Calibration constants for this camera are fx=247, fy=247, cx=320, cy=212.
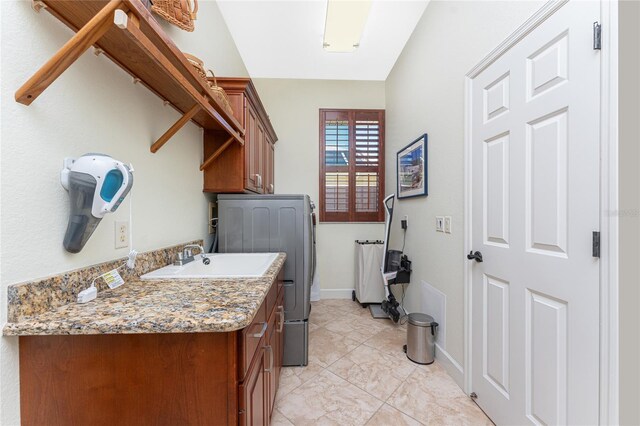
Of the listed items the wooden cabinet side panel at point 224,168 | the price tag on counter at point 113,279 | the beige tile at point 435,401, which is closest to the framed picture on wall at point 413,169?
the beige tile at point 435,401

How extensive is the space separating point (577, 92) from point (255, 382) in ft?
5.48

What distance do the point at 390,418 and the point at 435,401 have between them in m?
0.34

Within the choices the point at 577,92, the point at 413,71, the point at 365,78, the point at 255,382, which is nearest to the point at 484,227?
the point at 577,92

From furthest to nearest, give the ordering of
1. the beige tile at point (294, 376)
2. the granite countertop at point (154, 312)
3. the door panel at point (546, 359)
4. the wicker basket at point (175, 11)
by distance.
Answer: the beige tile at point (294, 376), the wicker basket at point (175, 11), the door panel at point (546, 359), the granite countertop at point (154, 312)

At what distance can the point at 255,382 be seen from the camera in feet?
3.03

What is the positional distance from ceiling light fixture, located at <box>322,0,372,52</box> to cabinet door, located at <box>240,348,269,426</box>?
246cm

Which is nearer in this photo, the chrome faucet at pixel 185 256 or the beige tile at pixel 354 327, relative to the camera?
the chrome faucet at pixel 185 256

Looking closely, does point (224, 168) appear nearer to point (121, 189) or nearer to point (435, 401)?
point (121, 189)

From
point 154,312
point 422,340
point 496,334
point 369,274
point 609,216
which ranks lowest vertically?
point 422,340

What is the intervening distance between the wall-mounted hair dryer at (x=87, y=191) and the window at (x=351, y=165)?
269cm

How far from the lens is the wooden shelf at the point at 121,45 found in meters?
0.66

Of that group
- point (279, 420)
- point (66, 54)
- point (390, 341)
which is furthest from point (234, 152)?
point (390, 341)

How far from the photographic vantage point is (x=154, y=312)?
0.72 meters

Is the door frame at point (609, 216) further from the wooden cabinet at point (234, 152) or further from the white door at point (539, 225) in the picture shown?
the wooden cabinet at point (234, 152)
